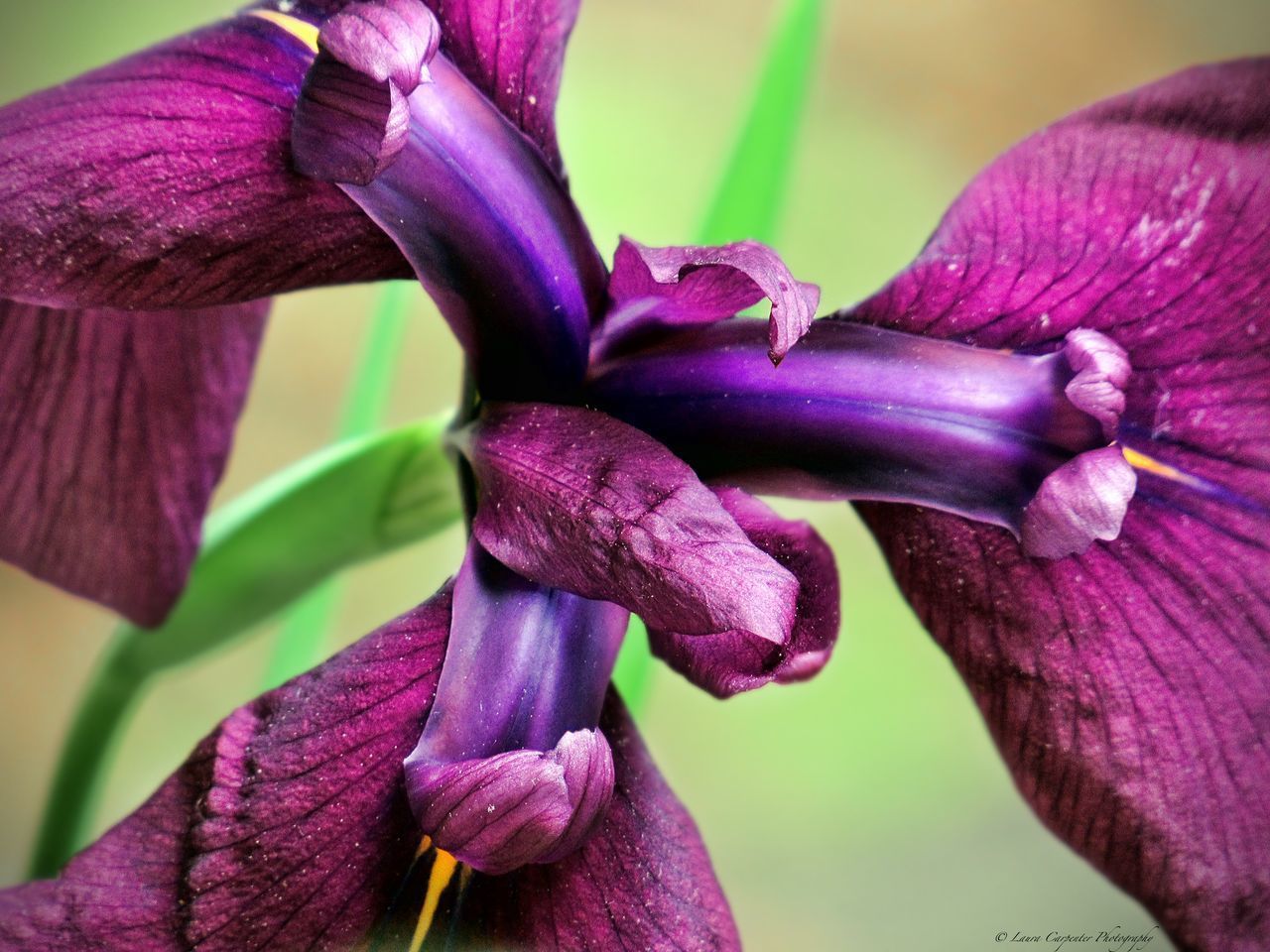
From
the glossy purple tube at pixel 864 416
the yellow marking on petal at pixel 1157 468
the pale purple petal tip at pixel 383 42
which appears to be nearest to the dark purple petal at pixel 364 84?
the pale purple petal tip at pixel 383 42

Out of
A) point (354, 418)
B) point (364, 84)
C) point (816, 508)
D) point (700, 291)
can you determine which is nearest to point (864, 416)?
point (700, 291)

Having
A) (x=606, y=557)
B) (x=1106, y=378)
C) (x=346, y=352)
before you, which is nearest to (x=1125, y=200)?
(x=1106, y=378)

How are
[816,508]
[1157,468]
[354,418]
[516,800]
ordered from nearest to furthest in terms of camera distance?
[516,800]
[1157,468]
[354,418]
[816,508]

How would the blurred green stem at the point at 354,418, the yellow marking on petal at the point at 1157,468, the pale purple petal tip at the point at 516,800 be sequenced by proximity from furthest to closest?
the blurred green stem at the point at 354,418, the yellow marking on petal at the point at 1157,468, the pale purple petal tip at the point at 516,800

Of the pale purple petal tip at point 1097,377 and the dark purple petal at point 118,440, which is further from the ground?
the pale purple petal tip at point 1097,377

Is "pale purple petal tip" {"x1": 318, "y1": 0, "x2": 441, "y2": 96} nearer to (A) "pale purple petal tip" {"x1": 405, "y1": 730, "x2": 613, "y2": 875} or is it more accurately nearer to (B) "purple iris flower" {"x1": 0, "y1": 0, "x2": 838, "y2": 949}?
(B) "purple iris flower" {"x1": 0, "y1": 0, "x2": 838, "y2": 949}

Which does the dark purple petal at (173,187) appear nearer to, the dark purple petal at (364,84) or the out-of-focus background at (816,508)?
the dark purple petal at (364,84)

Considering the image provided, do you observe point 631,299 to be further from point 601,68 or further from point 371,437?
point 601,68

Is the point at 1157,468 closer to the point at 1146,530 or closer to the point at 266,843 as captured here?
the point at 1146,530
